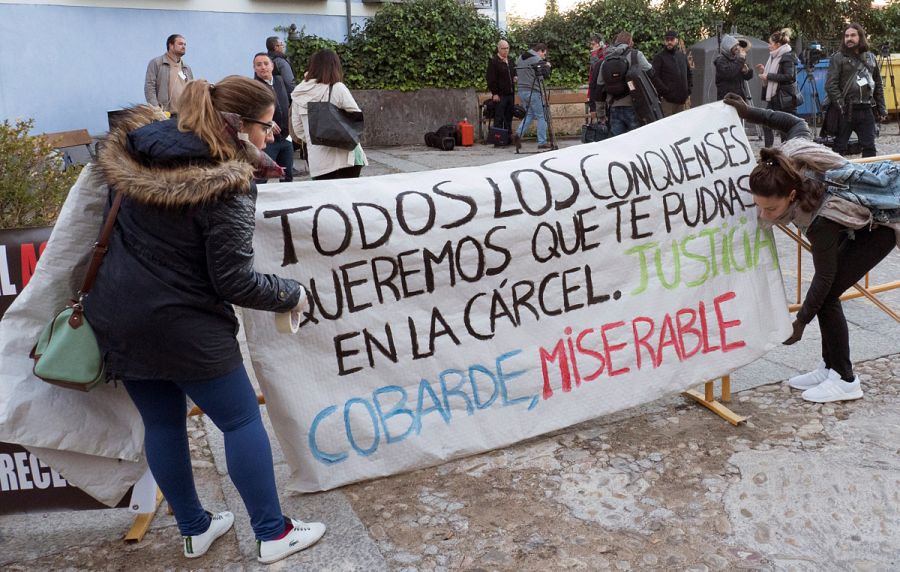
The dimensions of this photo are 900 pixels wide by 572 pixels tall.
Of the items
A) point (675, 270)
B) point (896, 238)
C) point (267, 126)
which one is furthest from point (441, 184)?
point (896, 238)

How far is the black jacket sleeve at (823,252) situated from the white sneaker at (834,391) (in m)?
0.52

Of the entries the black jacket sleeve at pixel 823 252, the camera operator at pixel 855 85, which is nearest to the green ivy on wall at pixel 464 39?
the camera operator at pixel 855 85

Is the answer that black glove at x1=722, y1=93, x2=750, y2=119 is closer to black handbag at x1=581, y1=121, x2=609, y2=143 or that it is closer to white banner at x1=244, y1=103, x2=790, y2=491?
white banner at x1=244, y1=103, x2=790, y2=491

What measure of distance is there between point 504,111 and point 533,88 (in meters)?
0.89

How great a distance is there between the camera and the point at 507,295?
3.63 m

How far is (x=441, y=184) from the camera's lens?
3.52 metres

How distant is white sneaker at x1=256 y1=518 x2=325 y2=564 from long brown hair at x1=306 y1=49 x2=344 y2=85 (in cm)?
468

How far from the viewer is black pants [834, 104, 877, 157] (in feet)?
33.8

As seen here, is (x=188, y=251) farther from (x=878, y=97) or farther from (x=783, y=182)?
(x=878, y=97)

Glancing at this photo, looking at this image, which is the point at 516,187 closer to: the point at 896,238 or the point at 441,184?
the point at 441,184

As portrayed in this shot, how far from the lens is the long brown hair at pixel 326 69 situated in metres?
7.15

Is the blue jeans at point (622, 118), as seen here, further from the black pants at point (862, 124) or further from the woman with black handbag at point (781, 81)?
the black pants at point (862, 124)

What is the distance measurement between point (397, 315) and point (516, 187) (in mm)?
704

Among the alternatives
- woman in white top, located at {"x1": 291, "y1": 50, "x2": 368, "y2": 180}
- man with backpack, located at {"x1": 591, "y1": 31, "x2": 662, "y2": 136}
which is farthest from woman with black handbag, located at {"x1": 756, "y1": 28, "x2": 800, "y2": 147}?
woman in white top, located at {"x1": 291, "y1": 50, "x2": 368, "y2": 180}
